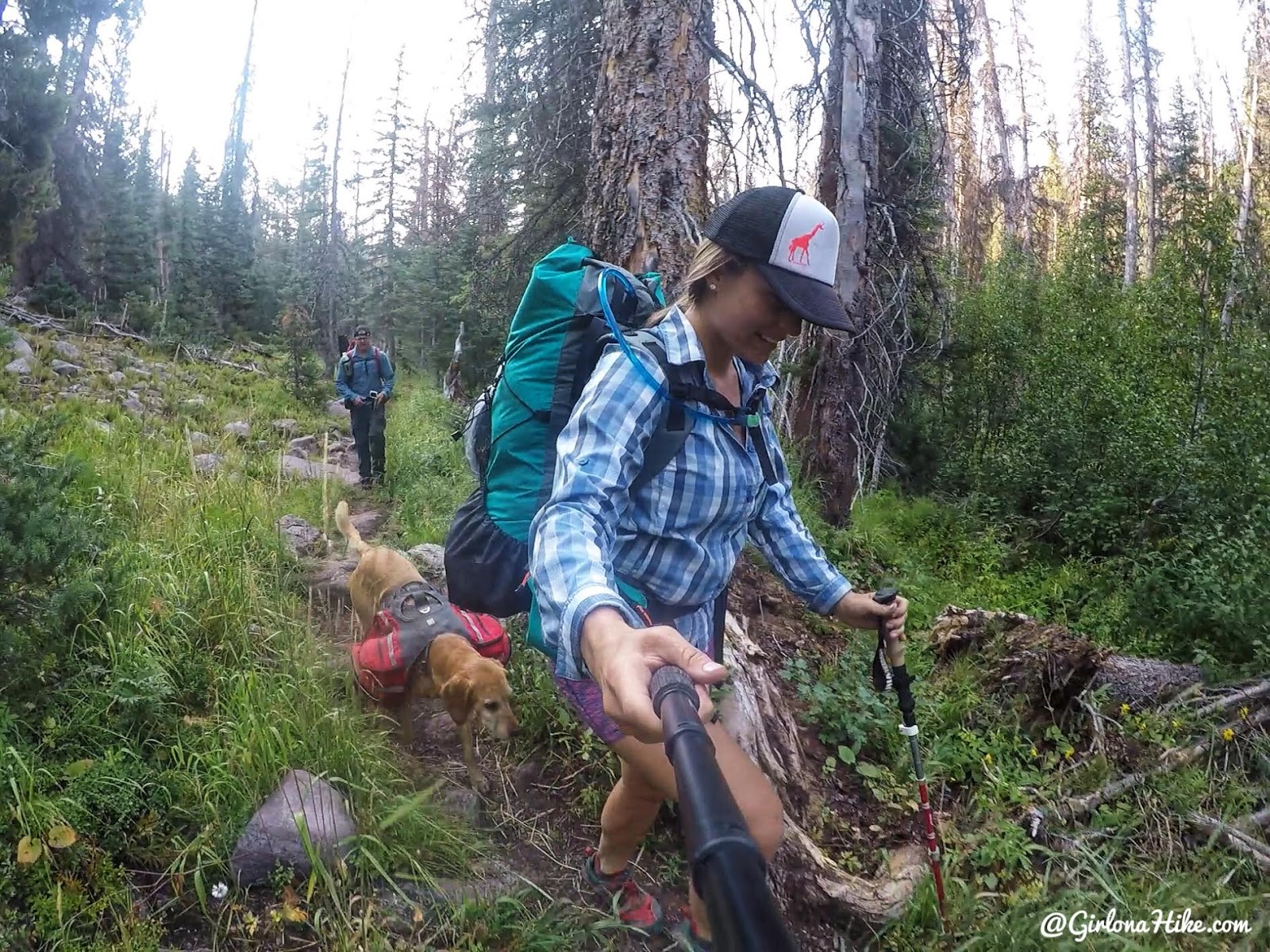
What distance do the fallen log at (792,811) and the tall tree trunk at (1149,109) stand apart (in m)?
27.8

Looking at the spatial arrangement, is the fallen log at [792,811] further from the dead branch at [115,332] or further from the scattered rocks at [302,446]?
the dead branch at [115,332]

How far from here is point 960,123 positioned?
70.1 ft

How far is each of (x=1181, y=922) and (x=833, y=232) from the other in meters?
2.44

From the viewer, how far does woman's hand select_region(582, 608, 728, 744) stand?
Answer: 1022 mm

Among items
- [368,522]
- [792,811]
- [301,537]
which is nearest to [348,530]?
[301,537]

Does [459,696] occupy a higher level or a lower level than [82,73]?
lower

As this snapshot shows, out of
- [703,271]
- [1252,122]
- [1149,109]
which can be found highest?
[1149,109]

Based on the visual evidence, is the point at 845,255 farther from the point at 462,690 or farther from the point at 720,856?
the point at 720,856

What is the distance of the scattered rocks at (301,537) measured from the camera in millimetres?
4926

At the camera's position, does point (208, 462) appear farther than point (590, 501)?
Yes

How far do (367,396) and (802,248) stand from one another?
28.4 feet

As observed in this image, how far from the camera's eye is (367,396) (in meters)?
9.62

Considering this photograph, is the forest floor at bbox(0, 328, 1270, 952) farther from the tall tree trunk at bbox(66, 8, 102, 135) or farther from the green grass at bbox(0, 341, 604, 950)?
the tall tree trunk at bbox(66, 8, 102, 135)

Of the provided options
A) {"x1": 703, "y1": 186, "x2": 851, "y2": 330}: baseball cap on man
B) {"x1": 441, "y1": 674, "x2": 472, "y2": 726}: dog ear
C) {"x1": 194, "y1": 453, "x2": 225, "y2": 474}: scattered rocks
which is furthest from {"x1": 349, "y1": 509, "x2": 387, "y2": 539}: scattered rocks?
{"x1": 703, "y1": 186, "x2": 851, "y2": 330}: baseball cap on man
